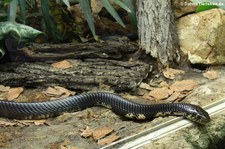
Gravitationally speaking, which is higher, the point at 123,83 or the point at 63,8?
the point at 63,8

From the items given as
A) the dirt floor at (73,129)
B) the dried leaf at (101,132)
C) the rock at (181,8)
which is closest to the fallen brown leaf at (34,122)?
the dirt floor at (73,129)

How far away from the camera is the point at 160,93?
170 inches

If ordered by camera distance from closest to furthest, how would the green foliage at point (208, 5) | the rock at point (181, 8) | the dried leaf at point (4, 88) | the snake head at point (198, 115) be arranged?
the green foliage at point (208, 5) → the snake head at point (198, 115) → the dried leaf at point (4, 88) → the rock at point (181, 8)

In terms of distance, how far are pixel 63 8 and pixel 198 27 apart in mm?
1752

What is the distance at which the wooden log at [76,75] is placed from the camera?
14.2ft

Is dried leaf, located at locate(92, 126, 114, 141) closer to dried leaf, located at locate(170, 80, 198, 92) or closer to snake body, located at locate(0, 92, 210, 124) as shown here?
snake body, located at locate(0, 92, 210, 124)

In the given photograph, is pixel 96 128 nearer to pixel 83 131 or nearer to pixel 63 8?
pixel 83 131

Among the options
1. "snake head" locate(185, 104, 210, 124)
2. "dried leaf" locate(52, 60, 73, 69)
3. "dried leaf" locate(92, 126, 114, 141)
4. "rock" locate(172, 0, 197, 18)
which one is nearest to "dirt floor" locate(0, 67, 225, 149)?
"dried leaf" locate(92, 126, 114, 141)

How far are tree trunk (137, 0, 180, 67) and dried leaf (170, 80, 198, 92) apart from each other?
0.36 m

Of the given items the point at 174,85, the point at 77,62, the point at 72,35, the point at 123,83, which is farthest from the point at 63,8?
the point at 174,85

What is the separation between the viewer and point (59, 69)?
174 inches

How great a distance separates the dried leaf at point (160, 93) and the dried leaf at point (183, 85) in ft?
0.25

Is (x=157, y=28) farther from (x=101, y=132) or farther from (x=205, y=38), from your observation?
(x=101, y=132)

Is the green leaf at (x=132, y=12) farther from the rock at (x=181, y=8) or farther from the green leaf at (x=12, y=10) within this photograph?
the green leaf at (x=12, y=10)
